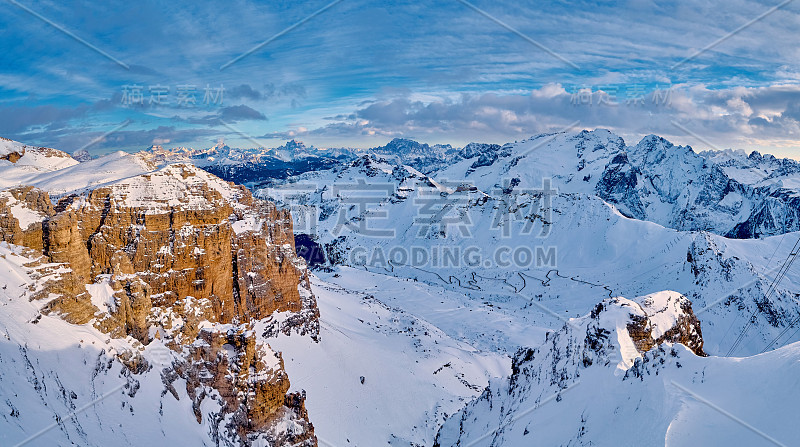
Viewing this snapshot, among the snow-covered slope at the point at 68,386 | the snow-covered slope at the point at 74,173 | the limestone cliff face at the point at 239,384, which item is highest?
the snow-covered slope at the point at 74,173

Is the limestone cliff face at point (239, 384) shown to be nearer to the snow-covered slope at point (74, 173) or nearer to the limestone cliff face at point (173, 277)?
the limestone cliff face at point (173, 277)

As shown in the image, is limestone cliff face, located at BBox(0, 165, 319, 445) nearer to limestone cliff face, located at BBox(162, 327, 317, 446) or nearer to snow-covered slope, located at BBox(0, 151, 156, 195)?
limestone cliff face, located at BBox(162, 327, 317, 446)

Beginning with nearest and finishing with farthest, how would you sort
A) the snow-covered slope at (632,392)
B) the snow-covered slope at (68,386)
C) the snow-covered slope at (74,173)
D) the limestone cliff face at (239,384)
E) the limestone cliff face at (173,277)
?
the snow-covered slope at (632,392), the snow-covered slope at (68,386), the limestone cliff face at (173,277), the limestone cliff face at (239,384), the snow-covered slope at (74,173)

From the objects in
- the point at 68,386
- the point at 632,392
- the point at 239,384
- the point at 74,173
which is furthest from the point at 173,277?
the point at 632,392

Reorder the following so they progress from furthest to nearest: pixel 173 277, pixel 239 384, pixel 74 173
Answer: pixel 74 173
pixel 173 277
pixel 239 384

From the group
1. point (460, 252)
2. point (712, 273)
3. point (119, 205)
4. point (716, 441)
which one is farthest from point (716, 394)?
point (460, 252)

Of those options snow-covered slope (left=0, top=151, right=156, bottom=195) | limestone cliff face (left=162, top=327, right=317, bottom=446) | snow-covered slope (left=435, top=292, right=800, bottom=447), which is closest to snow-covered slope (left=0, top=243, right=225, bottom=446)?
limestone cliff face (left=162, top=327, right=317, bottom=446)

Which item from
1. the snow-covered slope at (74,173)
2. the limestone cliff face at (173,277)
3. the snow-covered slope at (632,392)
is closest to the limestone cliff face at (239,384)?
the limestone cliff face at (173,277)

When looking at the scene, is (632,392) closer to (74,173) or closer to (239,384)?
(239,384)

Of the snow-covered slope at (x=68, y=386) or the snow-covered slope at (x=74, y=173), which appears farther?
the snow-covered slope at (x=74, y=173)
